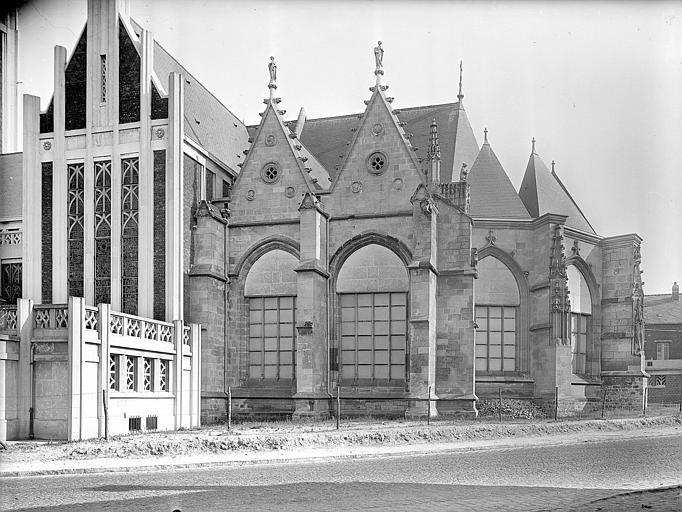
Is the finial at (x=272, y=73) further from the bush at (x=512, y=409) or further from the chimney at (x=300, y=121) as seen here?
the bush at (x=512, y=409)

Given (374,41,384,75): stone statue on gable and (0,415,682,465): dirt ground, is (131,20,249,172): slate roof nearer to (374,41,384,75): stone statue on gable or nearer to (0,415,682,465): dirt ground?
(374,41,384,75): stone statue on gable

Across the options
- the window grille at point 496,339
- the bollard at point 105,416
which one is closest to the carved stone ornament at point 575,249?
the window grille at point 496,339

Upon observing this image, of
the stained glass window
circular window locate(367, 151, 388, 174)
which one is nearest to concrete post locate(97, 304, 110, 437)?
the stained glass window

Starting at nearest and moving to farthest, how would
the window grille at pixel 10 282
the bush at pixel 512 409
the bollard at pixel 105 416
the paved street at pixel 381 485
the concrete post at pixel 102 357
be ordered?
the paved street at pixel 381 485 → the bollard at pixel 105 416 → the concrete post at pixel 102 357 → the window grille at pixel 10 282 → the bush at pixel 512 409

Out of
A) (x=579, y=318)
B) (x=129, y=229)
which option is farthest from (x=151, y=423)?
(x=579, y=318)

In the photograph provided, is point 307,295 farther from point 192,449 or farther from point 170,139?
point 192,449

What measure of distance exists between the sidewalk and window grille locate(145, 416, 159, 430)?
16.1 ft

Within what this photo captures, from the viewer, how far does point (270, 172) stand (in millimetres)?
32438

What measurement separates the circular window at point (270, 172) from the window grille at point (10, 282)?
10.1 metres

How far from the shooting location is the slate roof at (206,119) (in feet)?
106

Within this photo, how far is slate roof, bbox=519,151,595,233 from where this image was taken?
36.2 meters

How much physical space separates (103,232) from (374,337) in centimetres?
1097

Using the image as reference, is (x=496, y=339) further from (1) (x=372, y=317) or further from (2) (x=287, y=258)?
(2) (x=287, y=258)

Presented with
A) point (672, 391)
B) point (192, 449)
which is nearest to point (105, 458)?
point (192, 449)
